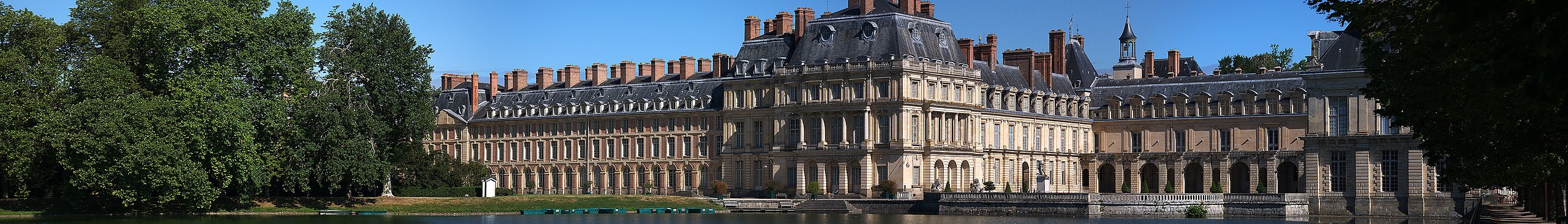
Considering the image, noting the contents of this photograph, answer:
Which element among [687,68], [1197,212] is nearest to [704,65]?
[687,68]

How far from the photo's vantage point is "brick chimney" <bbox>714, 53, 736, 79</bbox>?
8819 centimetres

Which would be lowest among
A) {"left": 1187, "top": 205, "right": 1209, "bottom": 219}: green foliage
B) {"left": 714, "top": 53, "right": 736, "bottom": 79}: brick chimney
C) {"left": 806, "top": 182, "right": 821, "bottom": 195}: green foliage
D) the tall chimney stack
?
{"left": 1187, "top": 205, "right": 1209, "bottom": 219}: green foliage

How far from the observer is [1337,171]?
64.8m

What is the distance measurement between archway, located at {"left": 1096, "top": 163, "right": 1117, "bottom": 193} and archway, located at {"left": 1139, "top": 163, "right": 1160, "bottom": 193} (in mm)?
1698

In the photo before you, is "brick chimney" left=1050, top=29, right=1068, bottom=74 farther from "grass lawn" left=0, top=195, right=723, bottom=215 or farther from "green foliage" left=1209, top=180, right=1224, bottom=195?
"grass lawn" left=0, top=195, right=723, bottom=215

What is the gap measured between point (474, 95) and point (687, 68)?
15459mm

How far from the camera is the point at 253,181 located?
172ft

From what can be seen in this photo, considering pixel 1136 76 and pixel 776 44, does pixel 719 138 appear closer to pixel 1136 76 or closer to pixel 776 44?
pixel 776 44

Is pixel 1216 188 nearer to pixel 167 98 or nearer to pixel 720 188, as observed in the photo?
pixel 720 188

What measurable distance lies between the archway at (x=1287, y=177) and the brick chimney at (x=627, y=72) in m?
34.4

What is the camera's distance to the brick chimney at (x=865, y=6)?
267 feet

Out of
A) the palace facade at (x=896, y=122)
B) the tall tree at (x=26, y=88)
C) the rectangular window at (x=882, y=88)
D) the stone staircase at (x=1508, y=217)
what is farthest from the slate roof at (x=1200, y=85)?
the tall tree at (x=26, y=88)

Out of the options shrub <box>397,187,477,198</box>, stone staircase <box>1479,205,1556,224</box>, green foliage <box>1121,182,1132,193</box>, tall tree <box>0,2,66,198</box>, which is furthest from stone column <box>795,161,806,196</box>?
tall tree <box>0,2,66,198</box>

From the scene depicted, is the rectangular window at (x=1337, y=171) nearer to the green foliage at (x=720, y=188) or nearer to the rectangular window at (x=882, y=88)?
the rectangular window at (x=882, y=88)
